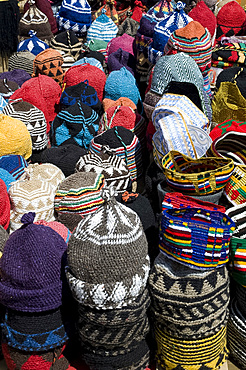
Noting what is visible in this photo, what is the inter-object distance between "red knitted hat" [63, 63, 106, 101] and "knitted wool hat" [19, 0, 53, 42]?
1838 mm

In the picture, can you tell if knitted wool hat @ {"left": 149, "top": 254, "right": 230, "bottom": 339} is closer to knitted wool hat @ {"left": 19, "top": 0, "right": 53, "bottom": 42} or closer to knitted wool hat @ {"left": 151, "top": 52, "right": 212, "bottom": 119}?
knitted wool hat @ {"left": 151, "top": 52, "right": 212, "bottom": 119}

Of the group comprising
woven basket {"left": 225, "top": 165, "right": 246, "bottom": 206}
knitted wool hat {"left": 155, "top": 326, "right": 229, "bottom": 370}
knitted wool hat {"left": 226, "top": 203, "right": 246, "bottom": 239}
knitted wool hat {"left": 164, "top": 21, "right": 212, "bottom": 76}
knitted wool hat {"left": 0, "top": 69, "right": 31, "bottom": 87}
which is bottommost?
knitted wool hat {"left": 155, "top": 326, "right": 229, "bottom": 370}

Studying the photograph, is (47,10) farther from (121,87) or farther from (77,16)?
(121,87)

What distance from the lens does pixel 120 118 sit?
124 inches

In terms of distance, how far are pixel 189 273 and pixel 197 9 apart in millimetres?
3424

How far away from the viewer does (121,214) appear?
1554 millimetres

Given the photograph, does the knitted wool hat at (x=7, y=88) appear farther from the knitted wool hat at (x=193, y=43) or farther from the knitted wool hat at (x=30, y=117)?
the knitted wool hat at (x=193, y=43)

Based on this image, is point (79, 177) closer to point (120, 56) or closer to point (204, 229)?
point (204, 229)

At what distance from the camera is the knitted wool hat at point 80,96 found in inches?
135

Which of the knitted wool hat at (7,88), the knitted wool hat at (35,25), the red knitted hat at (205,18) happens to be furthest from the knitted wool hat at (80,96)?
the knitted wool hat at (35,25)

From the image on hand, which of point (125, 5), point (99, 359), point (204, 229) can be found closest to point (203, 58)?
point (204, 229)

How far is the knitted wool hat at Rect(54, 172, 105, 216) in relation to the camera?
2229 mm

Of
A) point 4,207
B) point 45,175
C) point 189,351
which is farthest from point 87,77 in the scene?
point 189,351

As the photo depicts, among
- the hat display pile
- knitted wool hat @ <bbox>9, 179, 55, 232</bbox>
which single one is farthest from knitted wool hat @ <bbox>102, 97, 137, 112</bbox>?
knitted wool hat @ <bbox>9, 179, 55, 232</bbox>
